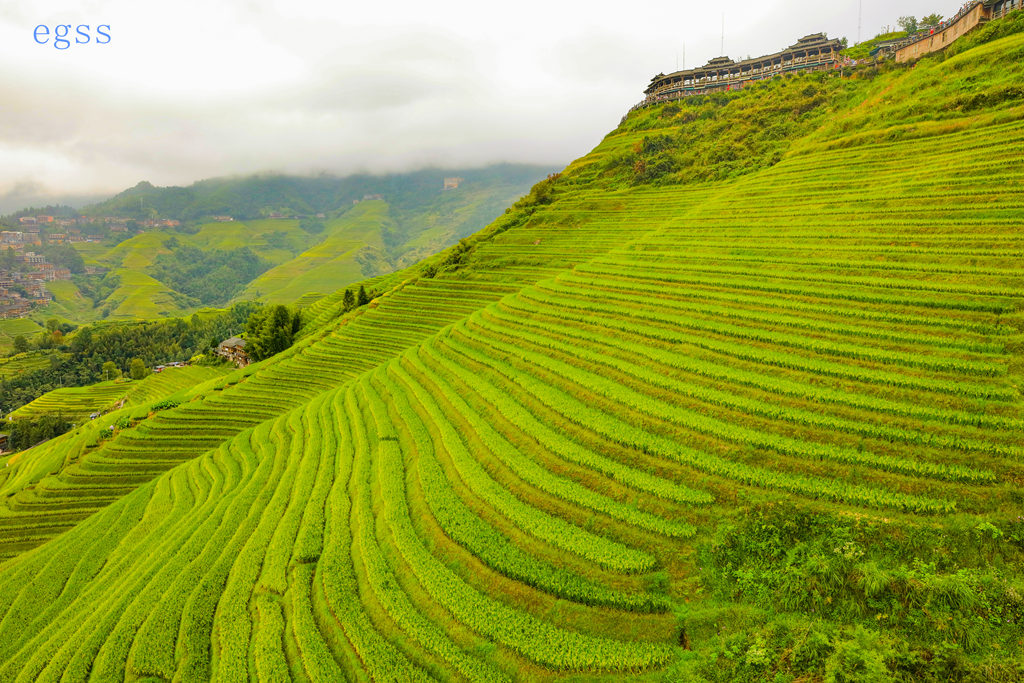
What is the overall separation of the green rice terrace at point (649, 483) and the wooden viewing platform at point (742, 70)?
51.1 metres

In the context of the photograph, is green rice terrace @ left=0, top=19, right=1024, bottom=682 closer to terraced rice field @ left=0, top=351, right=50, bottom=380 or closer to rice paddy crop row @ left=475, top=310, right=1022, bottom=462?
rice paddy crop row @ left=475, top=310, right=1022, bottom=462

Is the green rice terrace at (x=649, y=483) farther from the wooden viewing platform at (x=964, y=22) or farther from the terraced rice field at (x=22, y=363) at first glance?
the terraced rice field at (x=22, y=363)

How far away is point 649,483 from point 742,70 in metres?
96.6

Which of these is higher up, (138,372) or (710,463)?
(710,463)

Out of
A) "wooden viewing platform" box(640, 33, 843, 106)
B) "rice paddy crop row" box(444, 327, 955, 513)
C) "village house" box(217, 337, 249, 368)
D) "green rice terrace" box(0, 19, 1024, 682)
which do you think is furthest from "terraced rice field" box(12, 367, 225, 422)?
"wooden viewing platform" box(640, 33, 843, 106)

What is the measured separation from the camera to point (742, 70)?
266ft

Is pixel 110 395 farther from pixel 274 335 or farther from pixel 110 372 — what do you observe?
pixel 274 335

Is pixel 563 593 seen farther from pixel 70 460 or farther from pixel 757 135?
pixel 757 135

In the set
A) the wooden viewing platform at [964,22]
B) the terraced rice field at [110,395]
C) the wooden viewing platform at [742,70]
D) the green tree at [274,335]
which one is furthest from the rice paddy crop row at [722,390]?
the wooden viewing platform at [742,70]

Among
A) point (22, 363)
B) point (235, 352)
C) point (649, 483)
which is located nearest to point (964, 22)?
point (649, 483)

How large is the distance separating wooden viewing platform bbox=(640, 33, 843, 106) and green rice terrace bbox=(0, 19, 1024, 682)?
51.1 metres

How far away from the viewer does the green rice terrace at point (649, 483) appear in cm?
897

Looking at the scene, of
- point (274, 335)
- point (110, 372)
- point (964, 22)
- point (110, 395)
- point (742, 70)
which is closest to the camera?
point (964, 22)

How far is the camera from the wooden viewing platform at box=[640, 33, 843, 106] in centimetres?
7438
